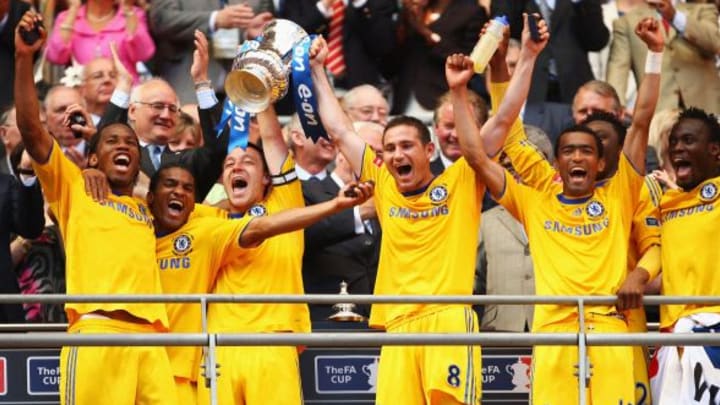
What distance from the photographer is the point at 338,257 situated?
44.3ft

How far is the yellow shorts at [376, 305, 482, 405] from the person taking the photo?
12.2 meters

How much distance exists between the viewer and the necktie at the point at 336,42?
16.4m

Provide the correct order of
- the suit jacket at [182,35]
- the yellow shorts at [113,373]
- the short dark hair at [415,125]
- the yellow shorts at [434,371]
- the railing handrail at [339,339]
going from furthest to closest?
the suit jacket at [182,35], the short dark hair at [415,125], the yellow shorts at [434,371], the yellow shorts at [113,373], the railing handrail at [339,339]

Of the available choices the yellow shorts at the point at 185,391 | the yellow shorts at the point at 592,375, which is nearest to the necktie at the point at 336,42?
the yellow shorts at the point at 185,391

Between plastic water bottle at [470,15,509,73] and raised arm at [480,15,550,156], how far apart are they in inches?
6.4

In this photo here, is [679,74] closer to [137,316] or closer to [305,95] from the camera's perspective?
[305,95]

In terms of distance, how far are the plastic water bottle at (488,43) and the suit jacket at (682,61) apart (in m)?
3.70

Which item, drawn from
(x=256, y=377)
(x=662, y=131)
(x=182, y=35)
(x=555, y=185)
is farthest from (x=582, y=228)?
(x=182, y=35)

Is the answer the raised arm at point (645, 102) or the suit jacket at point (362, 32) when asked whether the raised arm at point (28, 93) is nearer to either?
the raised arm at point (645, 102)

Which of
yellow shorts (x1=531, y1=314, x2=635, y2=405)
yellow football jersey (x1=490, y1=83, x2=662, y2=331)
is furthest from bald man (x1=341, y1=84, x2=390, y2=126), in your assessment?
yellow shorts (x1=531, y1=314, x2=635, y2=405)

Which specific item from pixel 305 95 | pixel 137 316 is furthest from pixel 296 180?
pixel 137 316

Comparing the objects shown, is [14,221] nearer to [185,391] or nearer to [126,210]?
[126,210]

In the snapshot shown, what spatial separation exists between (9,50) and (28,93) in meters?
3.96

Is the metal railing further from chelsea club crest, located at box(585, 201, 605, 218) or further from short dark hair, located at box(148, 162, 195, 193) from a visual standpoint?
short dark hair, located at box(148, 162, 195, 193)
